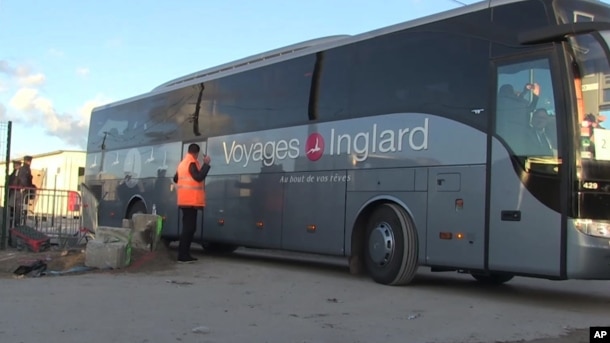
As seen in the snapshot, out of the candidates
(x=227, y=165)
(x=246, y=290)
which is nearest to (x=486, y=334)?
(x=246, y=290)

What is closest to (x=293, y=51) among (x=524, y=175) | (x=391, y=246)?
(x=391, y=246)

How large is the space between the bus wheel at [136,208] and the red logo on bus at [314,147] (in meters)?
5.80

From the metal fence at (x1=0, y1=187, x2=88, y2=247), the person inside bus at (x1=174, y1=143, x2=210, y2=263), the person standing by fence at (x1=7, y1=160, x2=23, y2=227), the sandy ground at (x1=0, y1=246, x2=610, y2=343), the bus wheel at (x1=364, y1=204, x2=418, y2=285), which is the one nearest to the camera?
the sandy ground at (x1=0, y1=246, x2=610, y2=343)

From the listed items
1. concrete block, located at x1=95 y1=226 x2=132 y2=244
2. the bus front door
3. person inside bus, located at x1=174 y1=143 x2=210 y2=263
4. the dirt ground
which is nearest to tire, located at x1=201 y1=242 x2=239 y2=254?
the dirt ground

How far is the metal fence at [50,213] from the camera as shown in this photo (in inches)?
525

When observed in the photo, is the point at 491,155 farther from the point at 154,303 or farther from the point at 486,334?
the point at 154,303

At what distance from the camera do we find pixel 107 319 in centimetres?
615

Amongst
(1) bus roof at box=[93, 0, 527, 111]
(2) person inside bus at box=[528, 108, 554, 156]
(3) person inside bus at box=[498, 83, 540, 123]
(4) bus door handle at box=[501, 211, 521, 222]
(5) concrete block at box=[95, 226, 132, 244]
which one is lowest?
(5) concrete block at box=[95, 226, 132, 244]

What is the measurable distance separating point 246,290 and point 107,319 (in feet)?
8.18

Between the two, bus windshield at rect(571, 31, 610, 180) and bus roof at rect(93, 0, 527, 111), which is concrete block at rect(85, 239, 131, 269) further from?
bus windshield at rect(571, 31, 610, 180)

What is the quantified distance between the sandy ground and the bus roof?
3.88m

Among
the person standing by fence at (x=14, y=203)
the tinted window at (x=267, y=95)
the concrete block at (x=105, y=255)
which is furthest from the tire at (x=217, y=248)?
the concrete block at (x=105, y=255)

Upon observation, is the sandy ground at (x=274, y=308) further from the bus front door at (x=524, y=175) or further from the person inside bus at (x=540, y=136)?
the person inside bus at (x=540, y=136)

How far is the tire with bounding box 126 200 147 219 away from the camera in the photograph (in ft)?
48.5
